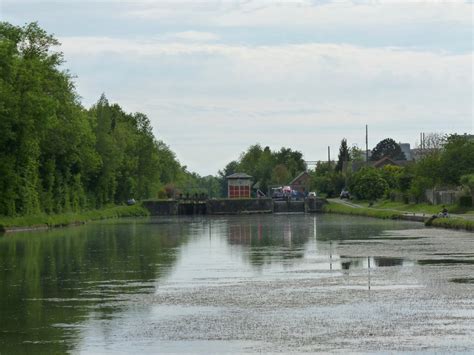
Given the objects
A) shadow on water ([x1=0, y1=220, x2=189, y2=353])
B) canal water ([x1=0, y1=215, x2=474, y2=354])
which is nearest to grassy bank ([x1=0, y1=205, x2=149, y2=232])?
shadow on water ([x1=0, y1=220, x2=189, y2=353])

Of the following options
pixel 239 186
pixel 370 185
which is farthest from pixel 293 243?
pixel 239 186

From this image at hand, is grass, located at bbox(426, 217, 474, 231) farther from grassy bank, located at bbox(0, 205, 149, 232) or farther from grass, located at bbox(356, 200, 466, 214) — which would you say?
grassy bank, located at bbox(0, 205, 149, 232)

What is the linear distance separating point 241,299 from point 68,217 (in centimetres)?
6802

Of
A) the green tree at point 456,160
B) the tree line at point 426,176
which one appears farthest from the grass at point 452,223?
the green tree at point 456,160

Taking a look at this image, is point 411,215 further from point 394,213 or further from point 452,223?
point 452,223

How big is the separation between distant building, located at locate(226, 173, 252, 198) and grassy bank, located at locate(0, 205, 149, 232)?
3066cm

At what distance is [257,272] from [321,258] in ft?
22.8

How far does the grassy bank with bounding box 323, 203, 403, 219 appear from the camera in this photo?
92062 mm

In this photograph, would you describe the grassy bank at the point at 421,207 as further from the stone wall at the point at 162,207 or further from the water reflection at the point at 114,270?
the stone wall at the point at 162,207

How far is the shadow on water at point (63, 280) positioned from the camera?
911 inches

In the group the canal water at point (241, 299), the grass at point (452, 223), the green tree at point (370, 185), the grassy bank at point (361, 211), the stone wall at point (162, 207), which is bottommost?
the canal water at point (241, 299)

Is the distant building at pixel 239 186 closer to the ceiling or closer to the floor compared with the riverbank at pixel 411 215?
closer to the ceiling

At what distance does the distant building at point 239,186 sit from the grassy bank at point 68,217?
101 ft

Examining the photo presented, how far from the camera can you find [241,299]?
2834 centimetres
